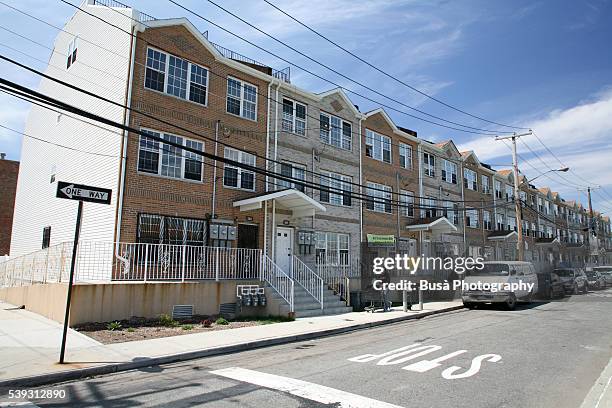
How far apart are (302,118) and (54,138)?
11783mm

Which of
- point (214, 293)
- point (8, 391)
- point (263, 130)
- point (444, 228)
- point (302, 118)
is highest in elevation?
point (302, 118)

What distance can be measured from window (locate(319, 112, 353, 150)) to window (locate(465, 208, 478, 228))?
607 inches

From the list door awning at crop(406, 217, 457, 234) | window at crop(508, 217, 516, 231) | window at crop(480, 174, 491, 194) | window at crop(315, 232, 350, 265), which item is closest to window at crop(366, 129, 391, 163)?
door awning at crop(406, 217, 457, 234)

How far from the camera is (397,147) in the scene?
27016 mm

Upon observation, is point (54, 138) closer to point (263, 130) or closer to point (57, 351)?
point (263, 130)

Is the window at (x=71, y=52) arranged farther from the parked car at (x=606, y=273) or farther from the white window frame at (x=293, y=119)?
the parked car at (x=606, y=273)

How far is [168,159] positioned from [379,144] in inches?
549

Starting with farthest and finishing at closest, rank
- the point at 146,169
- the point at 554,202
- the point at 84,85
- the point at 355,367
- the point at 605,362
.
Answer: the point at 554,202, the point at 84,85, the point at 146,169, the point at 605,362, the point at 355,367

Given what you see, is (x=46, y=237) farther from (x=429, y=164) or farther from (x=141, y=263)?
(x=429, y=164)

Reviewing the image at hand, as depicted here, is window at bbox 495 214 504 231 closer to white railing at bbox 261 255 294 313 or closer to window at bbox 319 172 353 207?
window at bbox 319 172 353 207

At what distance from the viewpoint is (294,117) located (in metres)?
20.4

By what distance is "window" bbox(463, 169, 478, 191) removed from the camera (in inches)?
1361

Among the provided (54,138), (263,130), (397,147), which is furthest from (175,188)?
(397,147)

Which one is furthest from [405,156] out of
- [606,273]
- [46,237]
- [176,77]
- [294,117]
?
[606,273]
